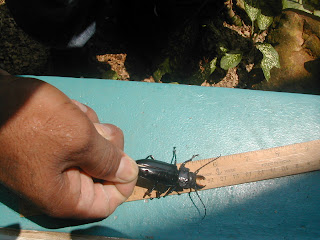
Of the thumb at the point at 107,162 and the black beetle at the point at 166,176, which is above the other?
the thumb at the point at 107,162

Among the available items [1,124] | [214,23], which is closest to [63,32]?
[1,124]

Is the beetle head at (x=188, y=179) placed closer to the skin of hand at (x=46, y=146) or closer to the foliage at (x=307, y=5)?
the skin of hand at (x=46, y=146)

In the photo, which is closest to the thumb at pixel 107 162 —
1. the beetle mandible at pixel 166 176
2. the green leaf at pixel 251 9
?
the beetle mandible at pixel 166 176

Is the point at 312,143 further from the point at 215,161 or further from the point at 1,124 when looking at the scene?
the point at 1,124

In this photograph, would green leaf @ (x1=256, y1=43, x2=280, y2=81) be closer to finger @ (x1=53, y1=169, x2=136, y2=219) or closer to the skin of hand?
finger @ (x1=53, y1=169, x2=136, y2=219)

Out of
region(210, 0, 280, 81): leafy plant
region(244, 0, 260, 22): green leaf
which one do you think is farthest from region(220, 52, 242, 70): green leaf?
region(244, 0, 260, 22): green leaf
